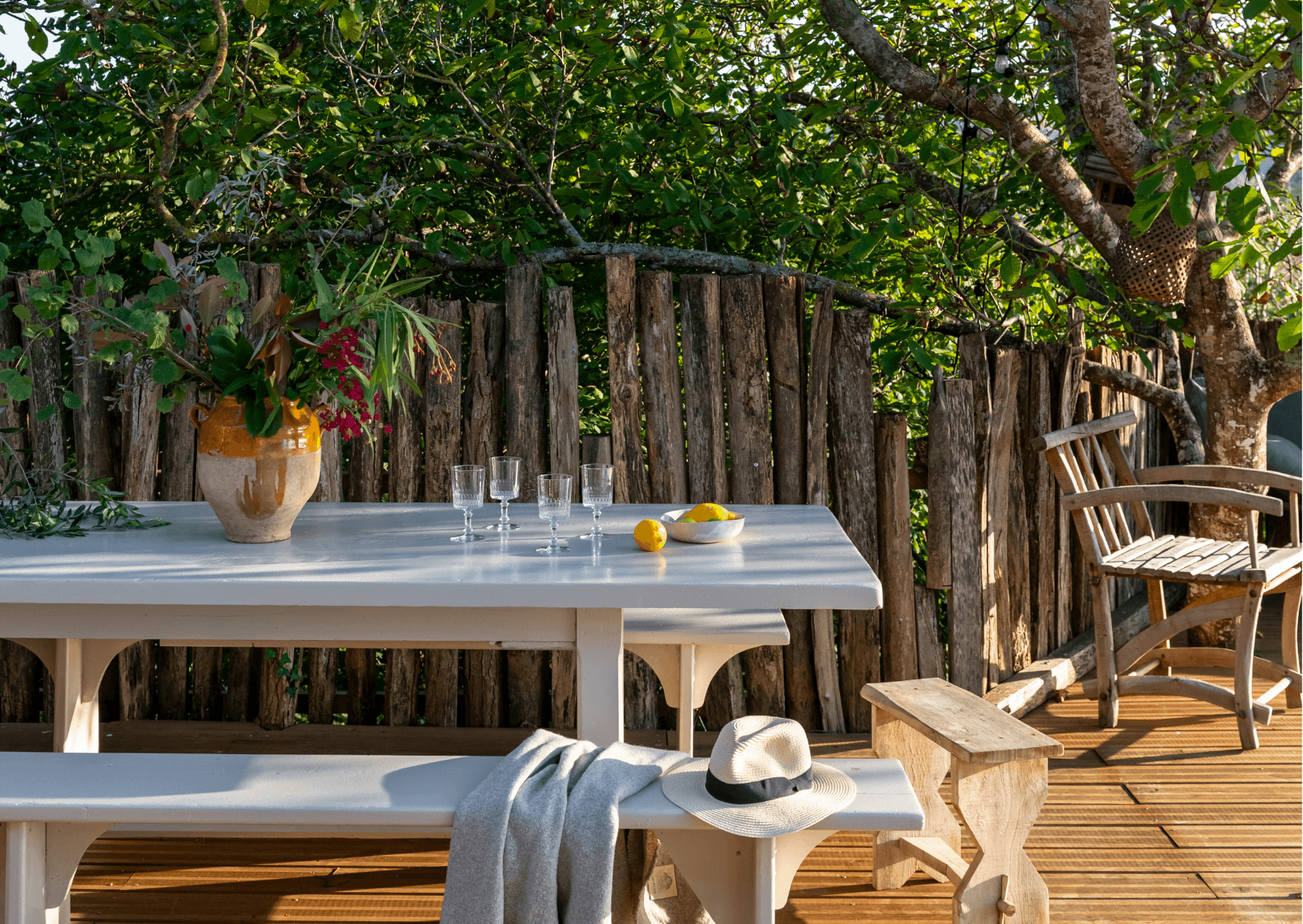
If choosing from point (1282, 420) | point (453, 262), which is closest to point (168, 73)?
point (453, 262)

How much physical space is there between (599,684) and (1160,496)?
2258 millimetres

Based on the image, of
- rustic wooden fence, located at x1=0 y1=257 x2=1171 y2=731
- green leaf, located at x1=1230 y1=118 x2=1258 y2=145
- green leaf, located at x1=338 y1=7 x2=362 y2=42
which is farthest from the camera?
rustic wooden fence, located at x1=0 y1=257 x2=1171 y2=731

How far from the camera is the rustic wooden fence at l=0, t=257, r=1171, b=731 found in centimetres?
359

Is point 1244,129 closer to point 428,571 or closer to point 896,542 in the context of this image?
point 896,542

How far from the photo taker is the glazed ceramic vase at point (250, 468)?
2.40 metres

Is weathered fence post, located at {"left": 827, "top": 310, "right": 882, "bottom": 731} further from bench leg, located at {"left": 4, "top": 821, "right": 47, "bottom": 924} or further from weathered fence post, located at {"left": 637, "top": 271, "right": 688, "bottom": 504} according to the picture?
bench leg, located at {"left": 4, "top": 821, "right": 47, "bottom": 924}

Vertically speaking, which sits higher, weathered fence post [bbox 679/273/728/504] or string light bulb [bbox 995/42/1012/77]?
string light bulb [bbox 995/42/1012/77]

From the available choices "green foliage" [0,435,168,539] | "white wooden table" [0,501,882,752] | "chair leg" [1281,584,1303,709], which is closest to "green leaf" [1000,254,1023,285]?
"chair leg" [1281,584,1303,709]

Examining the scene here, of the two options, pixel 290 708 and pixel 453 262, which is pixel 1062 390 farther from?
pixel 290 708

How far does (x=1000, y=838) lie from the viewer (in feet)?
7.51

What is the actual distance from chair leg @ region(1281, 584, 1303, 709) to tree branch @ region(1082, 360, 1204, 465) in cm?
92

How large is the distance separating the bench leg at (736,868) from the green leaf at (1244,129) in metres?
2.23

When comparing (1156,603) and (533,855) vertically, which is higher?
(1156,603)

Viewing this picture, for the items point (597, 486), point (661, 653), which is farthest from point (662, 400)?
point (597, 486)
